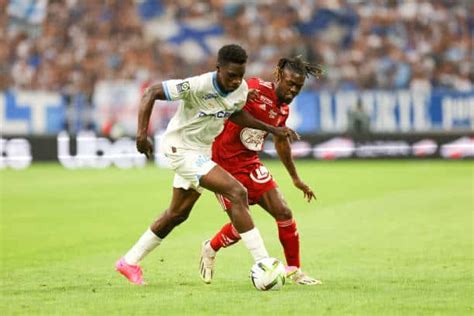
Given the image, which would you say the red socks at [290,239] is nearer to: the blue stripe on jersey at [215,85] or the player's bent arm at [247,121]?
the player's bent arm at [247,121]

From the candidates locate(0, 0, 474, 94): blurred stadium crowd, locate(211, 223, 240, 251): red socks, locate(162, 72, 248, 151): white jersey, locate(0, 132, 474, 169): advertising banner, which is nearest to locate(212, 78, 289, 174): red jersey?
locate(162, 72, 248, 151): white jersey

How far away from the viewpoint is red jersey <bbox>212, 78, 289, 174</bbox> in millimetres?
9820

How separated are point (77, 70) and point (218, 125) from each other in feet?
82.6

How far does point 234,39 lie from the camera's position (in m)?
33.7

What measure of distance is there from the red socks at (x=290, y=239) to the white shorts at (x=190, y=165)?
0.93 metres

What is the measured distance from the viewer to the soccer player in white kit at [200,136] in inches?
351

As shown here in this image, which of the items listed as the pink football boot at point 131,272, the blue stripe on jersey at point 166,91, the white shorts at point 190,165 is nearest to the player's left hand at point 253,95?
the white shorts at point 190,165

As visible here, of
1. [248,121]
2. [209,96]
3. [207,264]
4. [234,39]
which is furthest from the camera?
[234,39]

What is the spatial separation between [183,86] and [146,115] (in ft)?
1.32

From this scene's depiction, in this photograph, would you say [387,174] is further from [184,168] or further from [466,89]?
[184,168]

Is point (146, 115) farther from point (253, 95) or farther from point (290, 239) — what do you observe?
point (290, 239)

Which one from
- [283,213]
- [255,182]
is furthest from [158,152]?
[283,213]

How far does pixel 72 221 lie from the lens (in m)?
16.6

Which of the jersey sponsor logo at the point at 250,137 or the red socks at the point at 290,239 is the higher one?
the jersey sponsor logo at the point at 250,137
